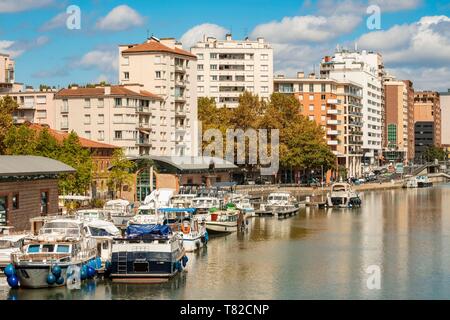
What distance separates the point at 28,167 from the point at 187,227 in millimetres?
10670

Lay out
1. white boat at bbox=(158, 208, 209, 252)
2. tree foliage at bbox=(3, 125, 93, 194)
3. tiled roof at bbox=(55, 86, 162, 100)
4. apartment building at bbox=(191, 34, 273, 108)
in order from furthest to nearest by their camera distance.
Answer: apartment building at bbox=(191, 34, 273, 108)
tiled roof at bbox=(55, 86, 162, 100)
tree foliage at bbox=(3, 125, 93, 194)
white boat at bbox=(158, 208, 209, 252)

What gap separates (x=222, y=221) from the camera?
62.0m

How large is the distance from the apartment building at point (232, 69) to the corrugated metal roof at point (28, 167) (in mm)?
82029

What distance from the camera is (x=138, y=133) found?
93875 mm

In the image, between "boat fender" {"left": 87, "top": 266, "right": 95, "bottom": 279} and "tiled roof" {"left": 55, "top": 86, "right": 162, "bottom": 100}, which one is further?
"tiled roof" {"left": 55, "top": 86, "right": 162, "bottom": 100}

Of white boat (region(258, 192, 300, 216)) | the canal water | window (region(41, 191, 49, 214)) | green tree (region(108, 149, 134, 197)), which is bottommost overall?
the canal water

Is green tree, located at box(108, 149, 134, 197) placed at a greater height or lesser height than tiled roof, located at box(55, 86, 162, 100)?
lesser

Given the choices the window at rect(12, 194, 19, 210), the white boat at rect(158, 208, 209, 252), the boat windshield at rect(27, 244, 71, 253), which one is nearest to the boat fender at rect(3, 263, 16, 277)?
the boat windshield at rect(27, 244, 71, 253)

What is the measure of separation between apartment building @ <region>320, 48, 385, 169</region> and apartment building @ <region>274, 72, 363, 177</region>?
29.9 ft

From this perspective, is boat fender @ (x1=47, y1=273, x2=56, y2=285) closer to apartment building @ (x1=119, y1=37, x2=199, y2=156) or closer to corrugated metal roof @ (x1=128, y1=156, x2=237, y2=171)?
corrugated metal roof @ (x1=128, y1=156, x2=237, y2=171)

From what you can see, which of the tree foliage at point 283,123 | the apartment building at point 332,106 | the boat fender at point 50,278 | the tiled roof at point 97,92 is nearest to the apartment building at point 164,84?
the tiled roof at point 97,92

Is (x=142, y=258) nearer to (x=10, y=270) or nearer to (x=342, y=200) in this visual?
(x=10, y=270)

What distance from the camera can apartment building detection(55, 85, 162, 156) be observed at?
91375 mm
